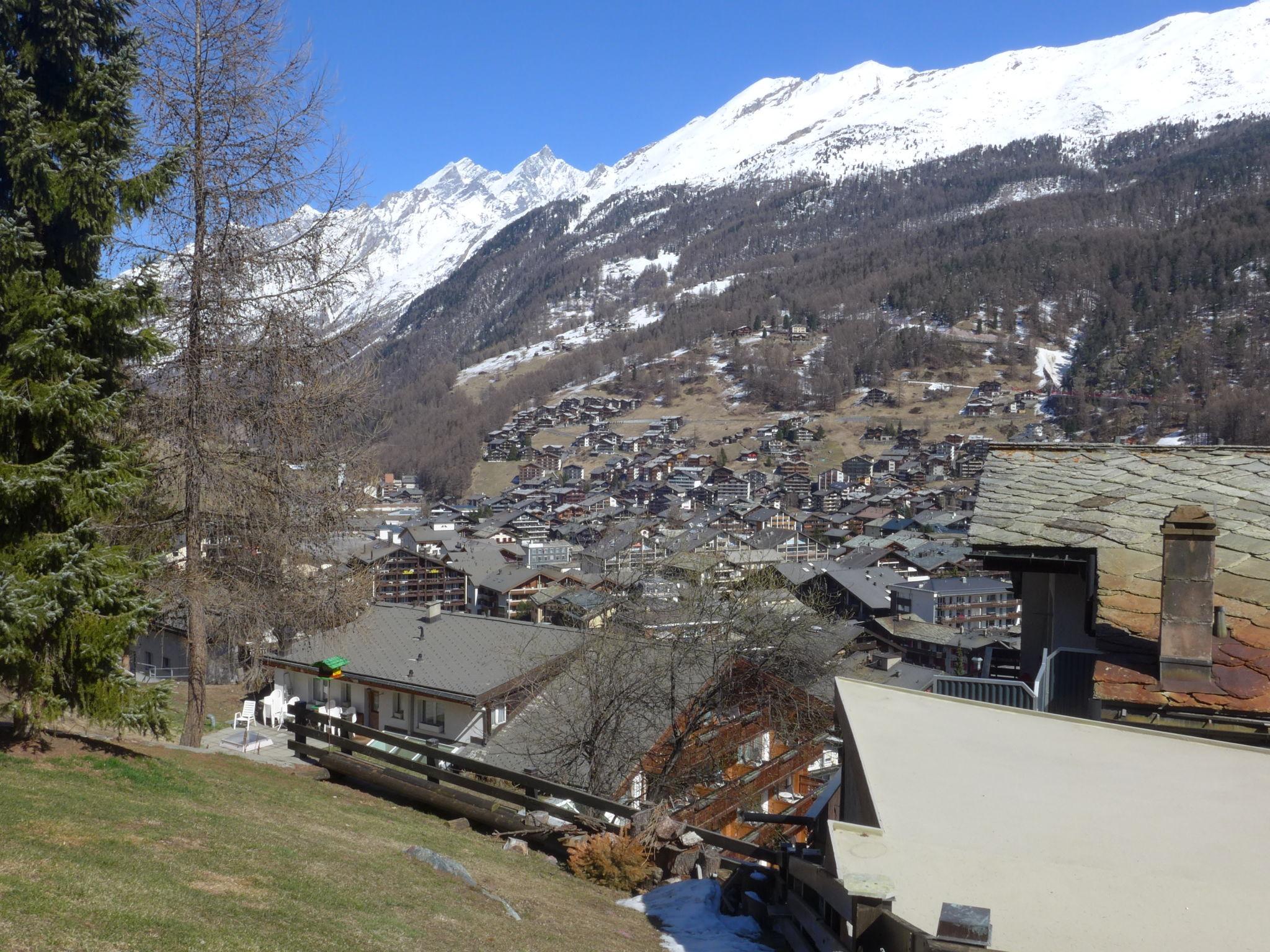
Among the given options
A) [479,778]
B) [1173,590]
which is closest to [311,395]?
[479,778]

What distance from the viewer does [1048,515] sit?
6.97 metres

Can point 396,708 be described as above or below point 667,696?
below

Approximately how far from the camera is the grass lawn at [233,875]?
15.1 feet

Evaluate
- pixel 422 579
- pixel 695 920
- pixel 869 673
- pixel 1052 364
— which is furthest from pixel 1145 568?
pixel 1052 364

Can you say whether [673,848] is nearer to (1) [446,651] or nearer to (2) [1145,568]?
(2) [1145,568]

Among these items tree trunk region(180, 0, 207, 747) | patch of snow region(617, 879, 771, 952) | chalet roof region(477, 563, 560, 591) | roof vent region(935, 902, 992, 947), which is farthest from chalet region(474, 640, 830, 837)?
chalet roof region(477, 563, 560, 591)

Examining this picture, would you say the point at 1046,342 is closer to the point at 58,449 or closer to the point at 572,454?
the point at 572,454

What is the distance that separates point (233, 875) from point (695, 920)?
10.5 ft

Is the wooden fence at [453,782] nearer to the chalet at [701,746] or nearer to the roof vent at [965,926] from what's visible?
the roof vent at [965,926]

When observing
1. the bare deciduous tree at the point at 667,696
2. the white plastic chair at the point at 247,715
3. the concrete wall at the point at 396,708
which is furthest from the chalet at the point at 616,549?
the white plastic chair at the point at 247,715

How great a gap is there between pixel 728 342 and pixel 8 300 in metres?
189

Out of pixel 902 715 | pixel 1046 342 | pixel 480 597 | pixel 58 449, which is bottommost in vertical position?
pixel 480 597

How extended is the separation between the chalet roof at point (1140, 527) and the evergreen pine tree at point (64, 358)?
6602 millimetres

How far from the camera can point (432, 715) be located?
74.0ft
